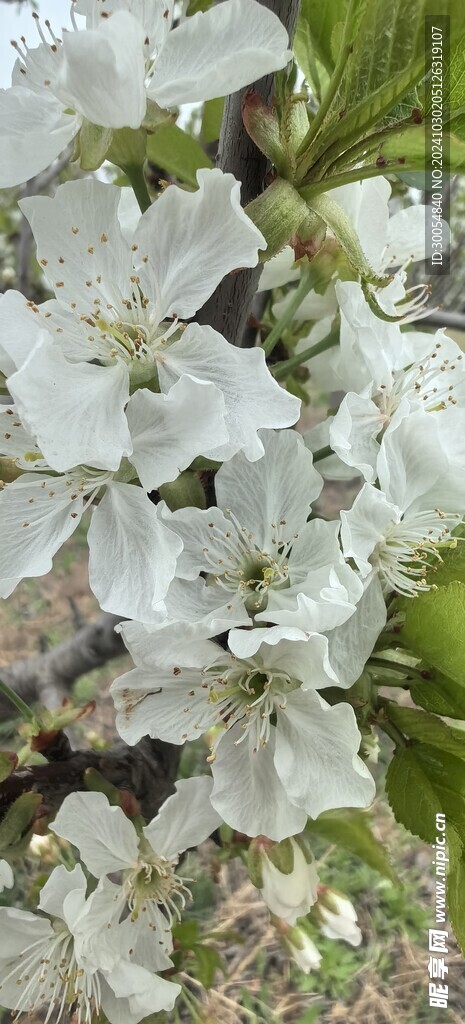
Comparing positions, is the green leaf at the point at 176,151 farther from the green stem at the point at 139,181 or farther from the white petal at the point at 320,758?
the white petal at the point at 320,758

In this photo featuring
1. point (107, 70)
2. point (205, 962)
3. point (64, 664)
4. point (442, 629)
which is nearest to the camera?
point (107, 70)

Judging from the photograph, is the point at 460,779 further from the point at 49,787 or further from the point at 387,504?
the point at 49,787

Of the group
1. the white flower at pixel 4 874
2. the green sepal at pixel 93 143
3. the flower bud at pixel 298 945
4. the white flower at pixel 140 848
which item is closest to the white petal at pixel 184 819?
the white flower at pixel 140 848

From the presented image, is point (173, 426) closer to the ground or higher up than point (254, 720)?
higher up

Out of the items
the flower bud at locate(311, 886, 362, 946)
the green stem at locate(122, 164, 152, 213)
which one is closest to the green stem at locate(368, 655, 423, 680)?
the green stem at locate(122, 164, 152, 213)

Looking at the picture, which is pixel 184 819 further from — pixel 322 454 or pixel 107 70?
pixel 107 70

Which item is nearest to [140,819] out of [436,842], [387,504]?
[436,842]

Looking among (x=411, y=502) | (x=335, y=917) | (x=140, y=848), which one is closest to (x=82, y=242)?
(x=411, y=502)

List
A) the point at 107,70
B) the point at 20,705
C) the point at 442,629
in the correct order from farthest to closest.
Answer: the point at 20,705, the point at 442,629, the point at 107,70
